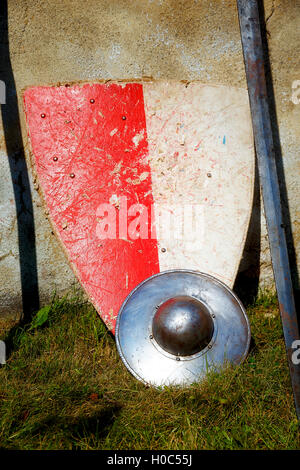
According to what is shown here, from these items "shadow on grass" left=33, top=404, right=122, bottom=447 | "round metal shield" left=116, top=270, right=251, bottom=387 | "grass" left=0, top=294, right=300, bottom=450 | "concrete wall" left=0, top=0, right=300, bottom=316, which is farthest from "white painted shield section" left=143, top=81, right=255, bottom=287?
"shadow on grass" left=33, top=404, right=122, bottom=447

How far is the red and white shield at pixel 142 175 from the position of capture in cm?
212

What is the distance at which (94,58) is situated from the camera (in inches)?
89.4

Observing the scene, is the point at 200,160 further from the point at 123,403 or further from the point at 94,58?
the point at 123,403

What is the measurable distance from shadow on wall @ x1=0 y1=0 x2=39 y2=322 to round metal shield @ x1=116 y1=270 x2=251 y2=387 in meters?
0.69

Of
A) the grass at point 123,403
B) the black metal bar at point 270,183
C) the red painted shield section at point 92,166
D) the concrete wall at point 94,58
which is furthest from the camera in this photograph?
the concrete wall at point 94,58

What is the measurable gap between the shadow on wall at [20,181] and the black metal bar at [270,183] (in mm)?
1207

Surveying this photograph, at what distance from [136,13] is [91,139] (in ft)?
2.40

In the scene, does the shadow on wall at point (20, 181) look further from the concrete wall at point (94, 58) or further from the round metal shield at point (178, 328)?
the round metal shield at point (178, 328)

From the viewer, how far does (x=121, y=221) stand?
2137 millimetres

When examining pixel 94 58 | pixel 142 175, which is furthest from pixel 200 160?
pixel 94 58

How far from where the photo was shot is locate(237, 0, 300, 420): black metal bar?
1.66 metres

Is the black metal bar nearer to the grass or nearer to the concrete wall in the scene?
the grass

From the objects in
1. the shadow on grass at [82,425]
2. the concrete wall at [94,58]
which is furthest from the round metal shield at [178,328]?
the concrete wall at [94,58]
